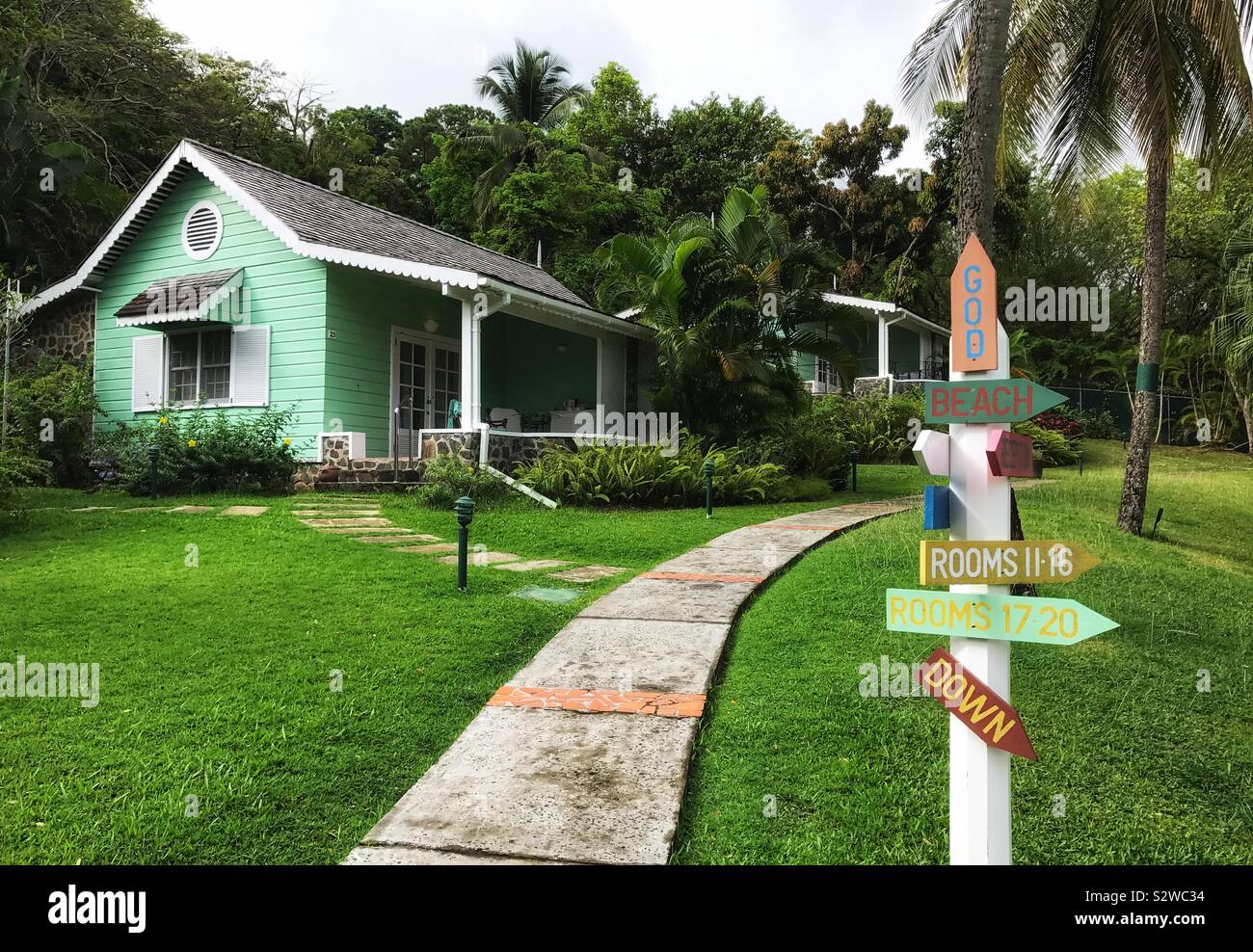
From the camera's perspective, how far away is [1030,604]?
228 centimetres

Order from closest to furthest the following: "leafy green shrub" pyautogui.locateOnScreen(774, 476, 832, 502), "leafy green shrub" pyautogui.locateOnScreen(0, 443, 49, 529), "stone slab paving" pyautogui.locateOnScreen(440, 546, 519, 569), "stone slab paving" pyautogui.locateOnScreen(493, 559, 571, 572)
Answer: "stone slab paving" pyautogui.locateOnScreen(493, 559, 571, 572) → "stone slab paving" pyautogui.locateOnScreen(440, 546, 519, 569) → "leafy green shrub" pyautogui.locateOnScreen(0, 443, 49, 529) → "leafy green shrub" pyautogui.locateOnScreen(774, 476, 832, 502)

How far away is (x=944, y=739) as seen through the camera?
399 centimetres

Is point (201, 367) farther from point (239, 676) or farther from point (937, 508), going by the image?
point (937, 508)

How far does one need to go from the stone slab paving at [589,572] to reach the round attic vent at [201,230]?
987 cm

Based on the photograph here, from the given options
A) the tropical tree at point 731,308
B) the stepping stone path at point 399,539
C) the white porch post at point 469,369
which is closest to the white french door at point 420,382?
the white porch post at point 469,369

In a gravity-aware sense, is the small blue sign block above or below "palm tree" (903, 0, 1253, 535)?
below

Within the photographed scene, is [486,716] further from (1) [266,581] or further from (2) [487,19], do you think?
(2) [487,19]

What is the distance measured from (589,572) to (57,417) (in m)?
10.4

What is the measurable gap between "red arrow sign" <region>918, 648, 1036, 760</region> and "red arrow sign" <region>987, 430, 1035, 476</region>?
55cm

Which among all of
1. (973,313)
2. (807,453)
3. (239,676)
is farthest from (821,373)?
Result: (973,313)

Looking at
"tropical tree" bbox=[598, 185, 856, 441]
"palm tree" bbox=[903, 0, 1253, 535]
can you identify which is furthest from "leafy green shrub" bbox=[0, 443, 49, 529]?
"palm tree" bbox=[903, 0, 1253, 535]

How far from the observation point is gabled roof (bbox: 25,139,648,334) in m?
12.2

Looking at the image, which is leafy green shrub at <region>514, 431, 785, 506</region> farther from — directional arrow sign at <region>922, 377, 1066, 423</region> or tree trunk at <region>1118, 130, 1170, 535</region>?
directional arrow sign at <region>922, 377, 1066, 423</region>

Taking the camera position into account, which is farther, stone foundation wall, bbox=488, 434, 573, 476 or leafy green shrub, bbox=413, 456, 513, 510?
stone foundation wall, bbox=488, 434, 573, 476
